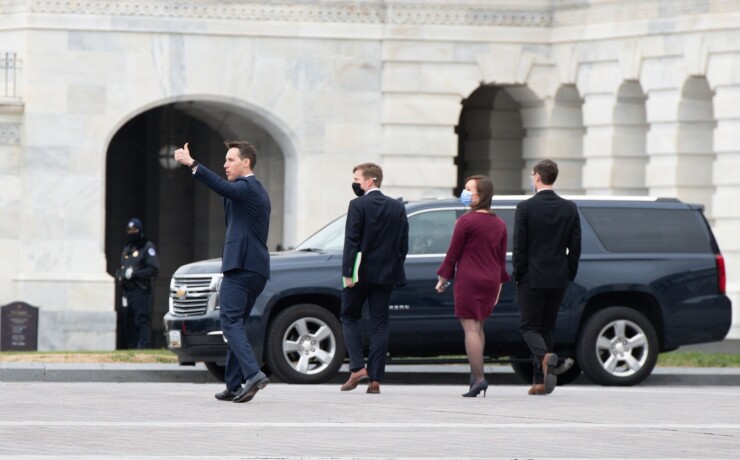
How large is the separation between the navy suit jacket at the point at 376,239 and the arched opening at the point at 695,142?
1128 cm

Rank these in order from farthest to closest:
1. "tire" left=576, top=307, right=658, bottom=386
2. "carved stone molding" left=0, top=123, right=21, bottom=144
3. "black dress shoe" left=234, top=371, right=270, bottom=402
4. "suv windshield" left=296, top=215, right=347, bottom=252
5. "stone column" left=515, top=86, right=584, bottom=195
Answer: "stone column" left=515, top=86, right=584, bottom=195 < "carved stone molding" left=0, top=123, right=21, bottom=144 < "suv windshield" left=296, top=215, right=347, bottom=252 < "tire" left=576, top=307, right=658, bottom=386 < "black dress shoe" left=234, top=371, right=270, bottom=402

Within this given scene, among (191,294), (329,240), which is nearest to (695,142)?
(329,240)

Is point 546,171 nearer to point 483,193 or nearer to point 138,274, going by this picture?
point 483,193

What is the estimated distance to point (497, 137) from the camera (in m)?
30.5

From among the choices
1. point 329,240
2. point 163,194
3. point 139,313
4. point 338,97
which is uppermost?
point 338,97

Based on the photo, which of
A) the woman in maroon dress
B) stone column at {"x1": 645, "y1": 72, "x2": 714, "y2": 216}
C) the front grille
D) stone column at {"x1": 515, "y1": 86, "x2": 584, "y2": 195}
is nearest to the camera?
the woman in maroon dress

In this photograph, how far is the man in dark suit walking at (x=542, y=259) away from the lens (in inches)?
604

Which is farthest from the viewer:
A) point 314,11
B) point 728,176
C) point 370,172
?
point 314,11

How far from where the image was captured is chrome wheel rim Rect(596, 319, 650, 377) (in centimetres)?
1797

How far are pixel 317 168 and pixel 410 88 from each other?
5.59ft

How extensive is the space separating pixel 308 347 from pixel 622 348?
286cm

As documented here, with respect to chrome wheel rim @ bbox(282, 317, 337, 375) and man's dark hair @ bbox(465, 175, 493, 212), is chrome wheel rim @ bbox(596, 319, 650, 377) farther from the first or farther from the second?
man's dark hair @ bbox(465, 175, 493, 212)

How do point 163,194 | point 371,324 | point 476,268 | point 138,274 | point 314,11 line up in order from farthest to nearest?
point 163,194, point 314,11, point 138,274, point 371,324, point 476,268

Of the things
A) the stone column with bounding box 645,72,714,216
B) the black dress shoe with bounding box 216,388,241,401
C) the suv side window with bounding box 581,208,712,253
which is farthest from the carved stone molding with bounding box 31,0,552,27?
the black dress shoe with bounding box 216,388,241,401
